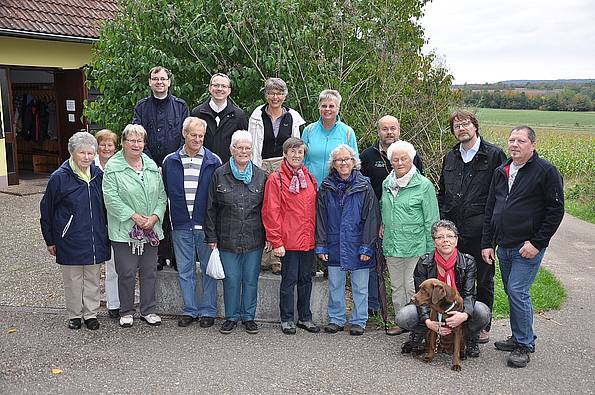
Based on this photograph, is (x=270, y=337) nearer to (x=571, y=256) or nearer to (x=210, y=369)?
(x=210, y=369)

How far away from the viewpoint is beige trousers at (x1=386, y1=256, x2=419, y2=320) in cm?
557

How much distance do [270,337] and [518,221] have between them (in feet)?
7.70

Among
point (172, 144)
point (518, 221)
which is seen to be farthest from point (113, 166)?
point (518, 221)

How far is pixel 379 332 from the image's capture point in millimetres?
5715

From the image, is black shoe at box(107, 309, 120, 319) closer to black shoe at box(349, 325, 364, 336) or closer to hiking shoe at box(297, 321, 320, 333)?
hiking shoe at box(297, 321, 320, 333)

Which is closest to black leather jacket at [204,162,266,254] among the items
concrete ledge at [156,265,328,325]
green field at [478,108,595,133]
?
concrete ledge at [156,265,328,325]

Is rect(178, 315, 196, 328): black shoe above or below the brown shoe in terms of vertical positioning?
above

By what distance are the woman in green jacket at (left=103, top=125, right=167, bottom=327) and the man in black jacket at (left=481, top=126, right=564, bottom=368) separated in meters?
2.90

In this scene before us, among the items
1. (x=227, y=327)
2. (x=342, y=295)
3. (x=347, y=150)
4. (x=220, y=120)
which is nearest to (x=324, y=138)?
(x=347, y=150)

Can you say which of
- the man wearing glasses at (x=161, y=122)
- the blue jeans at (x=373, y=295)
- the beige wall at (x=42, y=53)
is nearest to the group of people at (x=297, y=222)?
the blue jeans at (x=373, y=295)

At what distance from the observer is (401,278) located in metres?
5.63

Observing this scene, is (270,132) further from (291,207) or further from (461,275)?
(461,275)

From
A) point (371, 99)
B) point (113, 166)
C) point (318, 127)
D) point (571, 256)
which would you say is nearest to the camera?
point (113, 166)

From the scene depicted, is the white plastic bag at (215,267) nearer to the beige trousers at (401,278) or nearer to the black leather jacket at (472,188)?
the beige trousers at (401,278)
